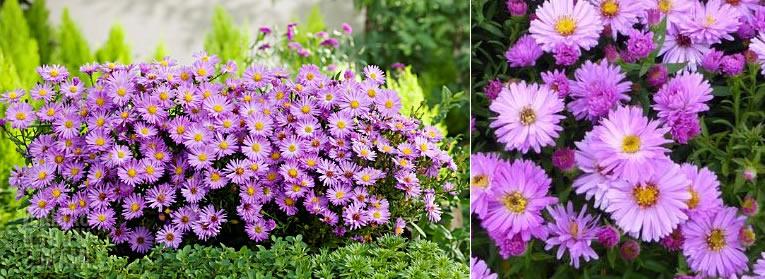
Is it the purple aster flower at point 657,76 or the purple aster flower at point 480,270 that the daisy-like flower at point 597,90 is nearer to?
the purple aster flower at point 657,76

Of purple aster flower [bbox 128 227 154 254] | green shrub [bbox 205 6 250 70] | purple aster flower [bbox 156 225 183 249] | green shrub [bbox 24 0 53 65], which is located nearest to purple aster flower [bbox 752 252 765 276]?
purple aster flower [bbox 156 225 183 249]

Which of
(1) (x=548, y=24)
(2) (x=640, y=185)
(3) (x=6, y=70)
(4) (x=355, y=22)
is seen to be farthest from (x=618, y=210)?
(4) (x=355, y=22)

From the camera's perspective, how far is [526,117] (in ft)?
3.56

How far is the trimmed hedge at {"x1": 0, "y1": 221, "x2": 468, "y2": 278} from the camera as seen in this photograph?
166cm

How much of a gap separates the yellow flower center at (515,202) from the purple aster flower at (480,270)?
3.5 inches

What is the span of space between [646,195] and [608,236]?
70 mm

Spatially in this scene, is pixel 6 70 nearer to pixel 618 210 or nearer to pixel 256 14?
pixel 256 14

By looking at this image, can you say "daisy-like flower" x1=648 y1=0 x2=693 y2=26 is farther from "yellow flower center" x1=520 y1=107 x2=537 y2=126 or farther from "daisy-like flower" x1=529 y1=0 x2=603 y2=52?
"yellow flower center" x1=520 y1=107 x2=537 y2=126

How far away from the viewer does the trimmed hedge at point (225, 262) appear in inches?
65.4

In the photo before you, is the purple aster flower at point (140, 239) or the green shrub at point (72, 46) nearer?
the purple aster flower at point (140, 239)

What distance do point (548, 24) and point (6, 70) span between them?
3014 mm

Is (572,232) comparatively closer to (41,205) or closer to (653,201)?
(653,201)

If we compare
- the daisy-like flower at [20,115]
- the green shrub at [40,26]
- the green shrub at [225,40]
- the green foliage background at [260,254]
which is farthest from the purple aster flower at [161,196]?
the green shrub at [40,26]

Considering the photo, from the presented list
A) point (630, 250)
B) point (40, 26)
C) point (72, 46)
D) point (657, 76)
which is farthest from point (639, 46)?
point (40, 26)
